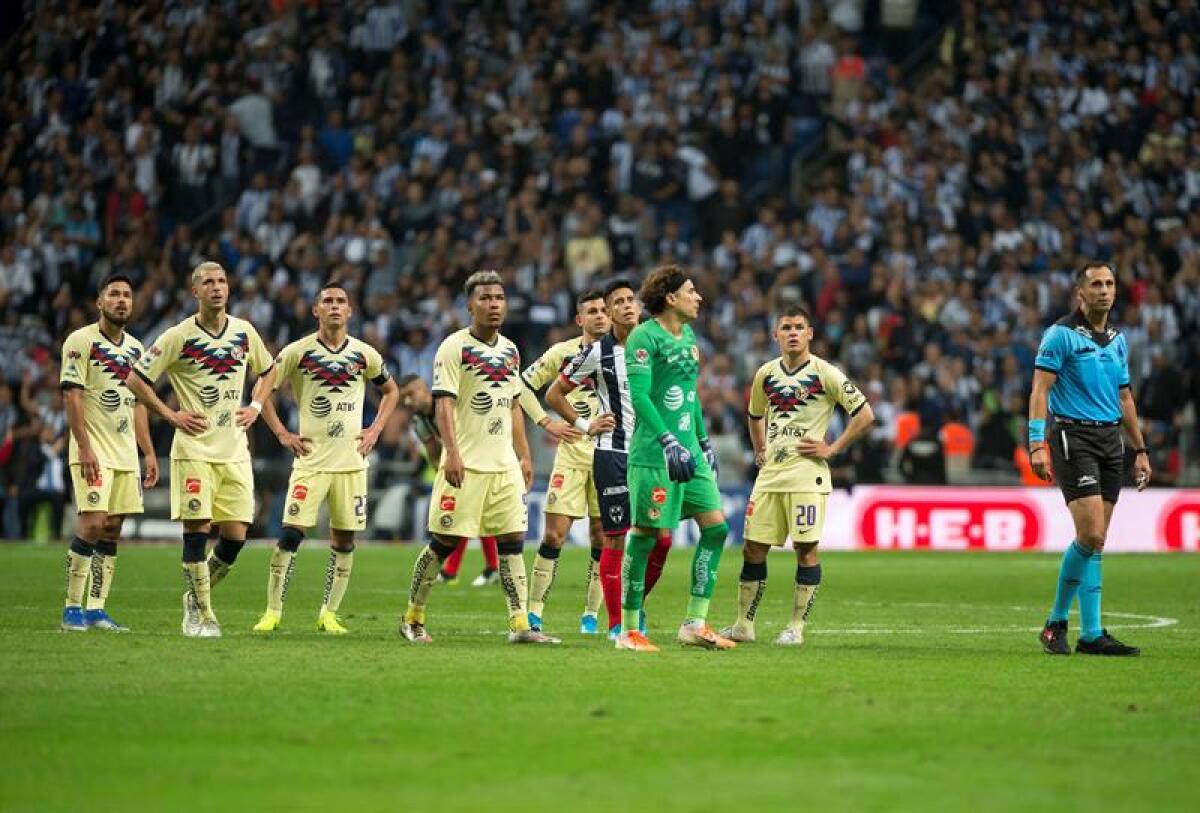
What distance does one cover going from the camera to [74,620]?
46.7ft

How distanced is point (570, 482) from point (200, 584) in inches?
132

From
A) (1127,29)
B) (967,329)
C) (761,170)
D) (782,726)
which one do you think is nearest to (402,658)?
(782,726)

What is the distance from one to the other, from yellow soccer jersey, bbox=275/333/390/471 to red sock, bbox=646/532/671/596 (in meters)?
2.55

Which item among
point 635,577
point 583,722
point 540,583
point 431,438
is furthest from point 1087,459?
point 431,438

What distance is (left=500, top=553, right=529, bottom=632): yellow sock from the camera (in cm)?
1345

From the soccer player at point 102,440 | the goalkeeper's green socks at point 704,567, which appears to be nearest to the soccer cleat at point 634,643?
the goalkeeper's green socks at point 704,567

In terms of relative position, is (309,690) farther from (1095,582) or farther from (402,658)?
(1095,582)

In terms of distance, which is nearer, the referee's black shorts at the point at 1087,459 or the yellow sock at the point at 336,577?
the referee's black shorts at the point at 1087,459

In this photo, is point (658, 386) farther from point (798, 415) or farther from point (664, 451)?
point (798, 415)

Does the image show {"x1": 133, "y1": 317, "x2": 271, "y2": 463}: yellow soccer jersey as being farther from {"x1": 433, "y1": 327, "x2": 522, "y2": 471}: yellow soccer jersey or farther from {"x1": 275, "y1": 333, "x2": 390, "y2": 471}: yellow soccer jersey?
{"x1": 433, "y1": 327, "x2": 522, "y2": 471}: yellow soccer jersey

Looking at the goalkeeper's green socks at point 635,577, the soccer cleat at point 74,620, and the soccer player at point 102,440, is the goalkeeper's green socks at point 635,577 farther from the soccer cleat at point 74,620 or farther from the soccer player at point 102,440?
the soccer cleat at point 74,620

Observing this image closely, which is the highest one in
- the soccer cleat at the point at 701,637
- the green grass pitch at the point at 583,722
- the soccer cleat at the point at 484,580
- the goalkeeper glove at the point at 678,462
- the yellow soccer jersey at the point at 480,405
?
the yellow soccer jersey at the point at 480,405

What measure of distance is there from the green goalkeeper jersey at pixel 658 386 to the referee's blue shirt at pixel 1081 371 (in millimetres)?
2439

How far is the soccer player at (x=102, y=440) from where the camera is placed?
14.5 meters
